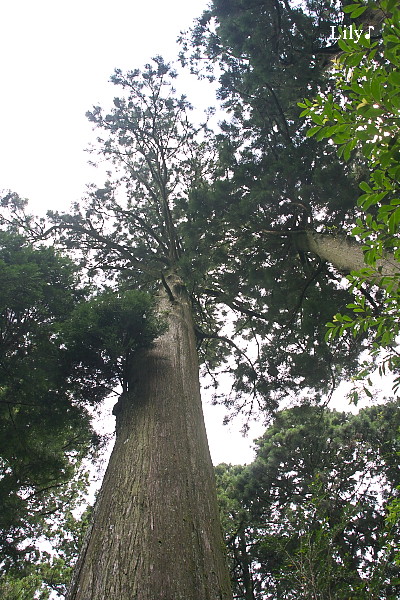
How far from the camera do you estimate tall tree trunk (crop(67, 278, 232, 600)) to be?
5.28 ft

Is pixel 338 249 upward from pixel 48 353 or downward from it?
upward

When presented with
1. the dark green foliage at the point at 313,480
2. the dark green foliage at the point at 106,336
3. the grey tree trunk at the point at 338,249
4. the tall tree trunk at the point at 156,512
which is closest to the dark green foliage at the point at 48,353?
the dark green foliage at the point at 106,336

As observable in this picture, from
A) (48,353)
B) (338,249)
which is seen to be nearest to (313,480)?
(338,249)

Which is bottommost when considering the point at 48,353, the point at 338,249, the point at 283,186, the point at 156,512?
the point at 156,512

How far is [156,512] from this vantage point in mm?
1942

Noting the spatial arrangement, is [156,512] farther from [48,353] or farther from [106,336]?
[48,353]

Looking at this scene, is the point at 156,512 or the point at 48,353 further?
the point at 48,353

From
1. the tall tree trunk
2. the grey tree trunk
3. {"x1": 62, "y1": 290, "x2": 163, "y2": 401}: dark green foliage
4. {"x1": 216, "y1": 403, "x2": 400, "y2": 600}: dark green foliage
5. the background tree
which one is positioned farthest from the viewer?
{"x1": 216, "y1": 403, "x2": 400, "y2": 600}: dark green foliage

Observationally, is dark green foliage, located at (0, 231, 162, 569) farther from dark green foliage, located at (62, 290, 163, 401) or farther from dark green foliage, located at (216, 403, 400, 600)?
dark green foliage, located at (216, 403, 400, 600)

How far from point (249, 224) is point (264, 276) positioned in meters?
0.94

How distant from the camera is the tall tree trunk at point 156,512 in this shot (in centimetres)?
161

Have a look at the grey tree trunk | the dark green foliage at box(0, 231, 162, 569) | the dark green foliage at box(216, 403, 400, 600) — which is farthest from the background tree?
the dark green foliage at box(0, 231, 162, 569)

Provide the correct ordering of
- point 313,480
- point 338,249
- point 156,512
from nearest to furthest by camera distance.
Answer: point 156,512 < point 338,249 < point 313,480

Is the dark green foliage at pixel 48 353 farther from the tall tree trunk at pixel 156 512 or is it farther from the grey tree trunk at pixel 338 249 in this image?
the grey tree trunk at pixel 338 249
